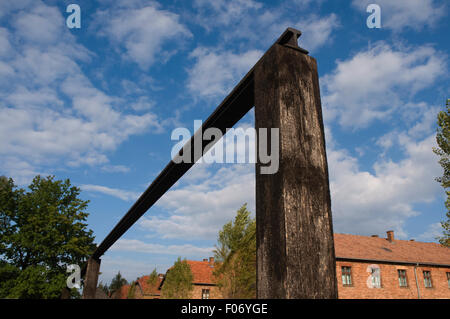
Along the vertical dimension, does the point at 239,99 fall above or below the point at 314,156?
above

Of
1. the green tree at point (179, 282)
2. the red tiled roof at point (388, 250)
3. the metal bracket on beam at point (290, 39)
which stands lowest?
the green tree at point (179, 282)

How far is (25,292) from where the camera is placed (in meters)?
21.6

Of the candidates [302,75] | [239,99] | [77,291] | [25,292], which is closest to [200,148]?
[239,99]

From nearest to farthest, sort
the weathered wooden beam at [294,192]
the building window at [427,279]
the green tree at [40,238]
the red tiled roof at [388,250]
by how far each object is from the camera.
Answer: the weathered wooden beam at [294,192] → the green tree at [40,238] → the red tiled roof at [388,250] → the building window at [427,279]

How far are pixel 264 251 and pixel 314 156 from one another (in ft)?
1.32

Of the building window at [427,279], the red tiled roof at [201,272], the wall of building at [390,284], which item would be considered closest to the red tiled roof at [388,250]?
the wall of building at [390,284]

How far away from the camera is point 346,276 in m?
24.9

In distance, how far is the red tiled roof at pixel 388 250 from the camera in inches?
1042

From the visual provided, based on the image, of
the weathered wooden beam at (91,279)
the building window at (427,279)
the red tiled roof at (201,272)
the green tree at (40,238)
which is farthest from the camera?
the red tiled roof at (201,272)

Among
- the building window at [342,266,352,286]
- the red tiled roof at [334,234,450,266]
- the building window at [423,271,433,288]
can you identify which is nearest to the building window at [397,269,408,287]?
the red tiled roof at [334,234,450,266]

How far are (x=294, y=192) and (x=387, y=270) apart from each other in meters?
30.9

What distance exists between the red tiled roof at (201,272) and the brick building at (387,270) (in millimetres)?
15782

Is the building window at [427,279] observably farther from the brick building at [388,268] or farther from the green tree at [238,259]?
the green tree at [238,259]

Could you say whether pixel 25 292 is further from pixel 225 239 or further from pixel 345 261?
pixel 345 261
